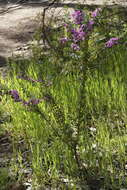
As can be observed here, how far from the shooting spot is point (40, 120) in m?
3.15

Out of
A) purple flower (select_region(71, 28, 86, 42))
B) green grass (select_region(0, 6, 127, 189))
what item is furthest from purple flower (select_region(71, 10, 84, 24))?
green grass (select_region(0, 6, 127, 189))

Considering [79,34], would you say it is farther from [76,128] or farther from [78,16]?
[76,128]

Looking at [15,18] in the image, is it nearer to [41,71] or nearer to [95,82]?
[41,71]

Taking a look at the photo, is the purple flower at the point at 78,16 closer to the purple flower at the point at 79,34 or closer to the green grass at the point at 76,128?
the purple flower at the point at 79,34

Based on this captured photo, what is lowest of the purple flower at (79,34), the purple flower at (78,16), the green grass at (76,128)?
the green grass at (76,128)

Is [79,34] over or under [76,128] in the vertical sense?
over

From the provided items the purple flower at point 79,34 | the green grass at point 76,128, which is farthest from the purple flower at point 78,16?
the green grass at point 76,128

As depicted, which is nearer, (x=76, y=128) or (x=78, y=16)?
(x=78, y=16)

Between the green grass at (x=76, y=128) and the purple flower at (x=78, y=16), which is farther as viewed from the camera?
the green grass at (x=76, y=128)

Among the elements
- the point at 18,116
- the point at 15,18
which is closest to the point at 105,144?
the point at 18,116

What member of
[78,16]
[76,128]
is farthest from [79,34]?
[76,128]

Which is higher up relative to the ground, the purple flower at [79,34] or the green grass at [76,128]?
the purple flower at [79,34]

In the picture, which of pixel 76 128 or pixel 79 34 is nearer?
pixel 79 34

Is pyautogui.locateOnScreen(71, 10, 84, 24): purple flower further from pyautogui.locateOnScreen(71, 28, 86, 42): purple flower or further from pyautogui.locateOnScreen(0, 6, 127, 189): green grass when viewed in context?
pyautogui.locateOnScreen(0, 6, 127, 189): green grass
